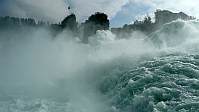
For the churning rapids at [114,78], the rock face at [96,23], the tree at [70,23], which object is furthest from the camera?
the tree at [70,23]

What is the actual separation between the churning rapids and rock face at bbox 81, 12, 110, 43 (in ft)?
137

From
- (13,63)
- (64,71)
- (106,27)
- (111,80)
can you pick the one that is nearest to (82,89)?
(111,80)

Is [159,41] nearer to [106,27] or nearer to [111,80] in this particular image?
[111,80]

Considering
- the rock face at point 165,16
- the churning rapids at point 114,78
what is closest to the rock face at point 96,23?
the rock face at point 165,16

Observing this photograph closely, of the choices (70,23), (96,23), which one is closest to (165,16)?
(96,23)

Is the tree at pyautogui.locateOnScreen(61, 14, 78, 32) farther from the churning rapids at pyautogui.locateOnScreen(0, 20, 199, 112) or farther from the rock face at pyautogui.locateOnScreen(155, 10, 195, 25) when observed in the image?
the churning rapids at pyautogui.locateOnScreen(0, 20, 199, 112)

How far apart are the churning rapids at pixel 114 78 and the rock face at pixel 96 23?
41701mm

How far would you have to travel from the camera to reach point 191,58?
3169 centimetres

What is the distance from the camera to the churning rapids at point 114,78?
26.1 meters

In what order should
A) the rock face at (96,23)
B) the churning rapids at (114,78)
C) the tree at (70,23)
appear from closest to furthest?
the churning rapids at (114,78) → the rock face at (96,23) → the tree at (70,23)

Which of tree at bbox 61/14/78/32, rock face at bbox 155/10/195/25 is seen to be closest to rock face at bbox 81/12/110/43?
tree at bbox 61/14/78/32

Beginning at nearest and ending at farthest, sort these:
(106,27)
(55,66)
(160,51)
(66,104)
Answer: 1. (66,104)
2. (160,51)
3. (55,66)
4. (106,27)

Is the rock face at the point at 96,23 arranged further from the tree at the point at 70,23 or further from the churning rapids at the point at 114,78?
the churning rapids at the point at 114,78

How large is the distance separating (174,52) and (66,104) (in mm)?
10618
